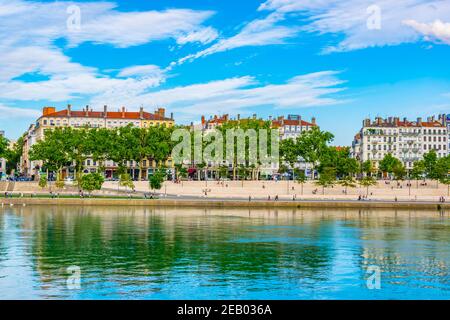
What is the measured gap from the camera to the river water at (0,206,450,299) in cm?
3038

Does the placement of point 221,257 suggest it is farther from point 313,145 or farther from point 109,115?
point 109,115

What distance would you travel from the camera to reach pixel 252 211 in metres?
78.2

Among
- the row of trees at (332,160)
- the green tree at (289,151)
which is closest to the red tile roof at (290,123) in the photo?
the row of trees at (332,160)

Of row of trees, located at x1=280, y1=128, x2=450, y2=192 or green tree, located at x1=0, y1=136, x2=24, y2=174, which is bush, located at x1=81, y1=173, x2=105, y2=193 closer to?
row of trees, located at x1=280, y1=128, x2=450, y2=192

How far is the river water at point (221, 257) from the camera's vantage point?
3038 centimetres

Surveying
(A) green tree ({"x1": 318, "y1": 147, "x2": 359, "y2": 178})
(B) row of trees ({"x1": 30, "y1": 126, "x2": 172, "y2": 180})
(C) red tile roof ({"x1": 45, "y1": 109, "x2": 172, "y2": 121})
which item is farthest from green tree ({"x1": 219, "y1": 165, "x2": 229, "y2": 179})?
(C) red tile roof ({"x1": 45, "y1": 109, "x2": 172, "y2": 121})

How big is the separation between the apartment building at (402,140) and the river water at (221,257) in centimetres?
8412

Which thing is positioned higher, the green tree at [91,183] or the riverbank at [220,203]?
the green tree at [91,183]

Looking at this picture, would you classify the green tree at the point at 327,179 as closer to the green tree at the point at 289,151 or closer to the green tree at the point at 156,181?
the green tree at the point at 289,151

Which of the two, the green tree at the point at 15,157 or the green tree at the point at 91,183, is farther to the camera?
the green tree at the point at 15,157

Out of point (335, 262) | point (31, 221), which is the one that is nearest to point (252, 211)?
point (31, 221)

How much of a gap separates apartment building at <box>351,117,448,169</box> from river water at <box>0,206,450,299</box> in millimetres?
84120

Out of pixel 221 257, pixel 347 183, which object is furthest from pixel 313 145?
pixel 221 257
